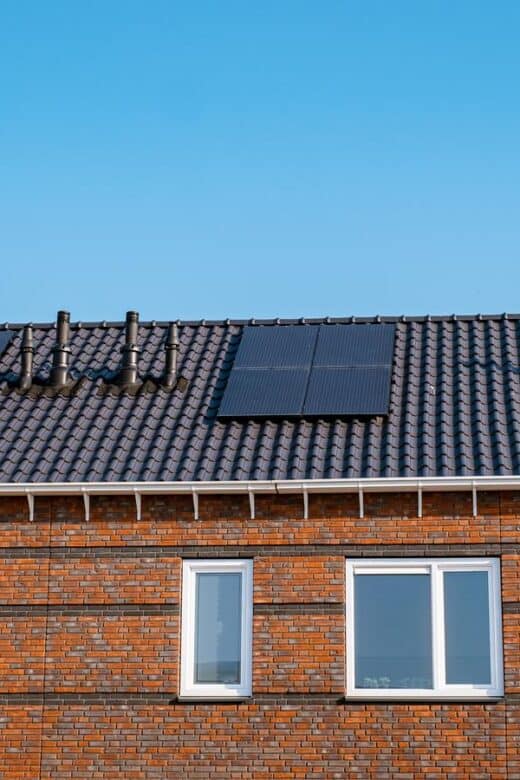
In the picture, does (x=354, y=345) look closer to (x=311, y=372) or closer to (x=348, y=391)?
(x=311, y=372)

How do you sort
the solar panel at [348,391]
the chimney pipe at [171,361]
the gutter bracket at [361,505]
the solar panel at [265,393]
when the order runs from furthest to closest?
the chimney pipe at [171,361], the solar panel at [265,393], the solar panel at [348,391], the gutter bracket at [361,505]

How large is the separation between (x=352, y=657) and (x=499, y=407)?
3.78 meters

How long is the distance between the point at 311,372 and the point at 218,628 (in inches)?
157

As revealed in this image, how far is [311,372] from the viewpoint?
1833 centimetres

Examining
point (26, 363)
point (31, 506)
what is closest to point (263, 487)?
point (31, 506)

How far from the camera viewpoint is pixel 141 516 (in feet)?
53.3

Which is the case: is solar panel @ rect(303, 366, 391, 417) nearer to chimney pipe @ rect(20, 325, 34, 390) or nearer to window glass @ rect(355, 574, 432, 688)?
window glass @ rect(355, 574, 432, 688)

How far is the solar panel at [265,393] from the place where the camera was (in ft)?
57.1

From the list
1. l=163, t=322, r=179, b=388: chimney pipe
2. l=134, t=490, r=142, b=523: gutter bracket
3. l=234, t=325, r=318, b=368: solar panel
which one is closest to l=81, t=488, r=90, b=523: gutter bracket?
l=134, t=490, r=142, b=523: gutter bracket

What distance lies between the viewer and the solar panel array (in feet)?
57.2

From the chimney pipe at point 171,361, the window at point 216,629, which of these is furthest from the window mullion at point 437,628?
the chimney pipe at point 171,361

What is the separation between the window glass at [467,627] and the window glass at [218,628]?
2.43 m

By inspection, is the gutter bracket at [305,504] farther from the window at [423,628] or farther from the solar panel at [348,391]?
the solar panel at [348,391]

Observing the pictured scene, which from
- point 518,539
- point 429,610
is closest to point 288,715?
point 429,610
